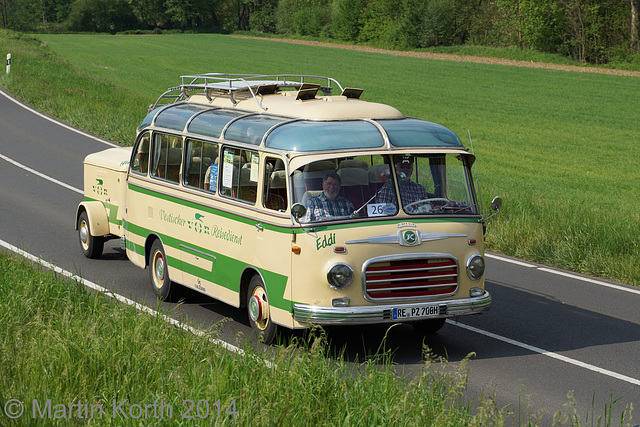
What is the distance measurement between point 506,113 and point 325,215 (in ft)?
119

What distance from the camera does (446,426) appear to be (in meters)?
6.06

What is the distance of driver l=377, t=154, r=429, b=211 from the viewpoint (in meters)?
9.68

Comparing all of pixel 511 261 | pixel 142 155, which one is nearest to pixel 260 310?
pixel 142 155

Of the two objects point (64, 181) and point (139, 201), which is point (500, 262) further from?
point (64, 181)

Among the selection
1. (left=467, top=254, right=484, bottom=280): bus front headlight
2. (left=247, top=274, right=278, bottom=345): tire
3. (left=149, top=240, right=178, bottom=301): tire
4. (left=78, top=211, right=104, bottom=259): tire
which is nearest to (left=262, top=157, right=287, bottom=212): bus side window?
(left=247, top=274, right=278, bottom=345): tire

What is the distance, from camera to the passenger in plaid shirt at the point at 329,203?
30.8ft

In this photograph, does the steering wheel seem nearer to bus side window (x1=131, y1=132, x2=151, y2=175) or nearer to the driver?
the driver

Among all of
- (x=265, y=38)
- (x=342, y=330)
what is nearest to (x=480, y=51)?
(x=265, y=38)

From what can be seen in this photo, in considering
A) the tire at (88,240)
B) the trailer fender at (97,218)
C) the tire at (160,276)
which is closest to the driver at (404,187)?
the tire at (160,276)

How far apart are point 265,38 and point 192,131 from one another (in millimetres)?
102761

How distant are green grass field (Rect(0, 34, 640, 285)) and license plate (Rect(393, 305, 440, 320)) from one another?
5.45m

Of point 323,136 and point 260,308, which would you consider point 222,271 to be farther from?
point 323,136

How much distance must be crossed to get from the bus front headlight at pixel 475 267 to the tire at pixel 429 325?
3.16ft

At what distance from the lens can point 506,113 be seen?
145 ft
